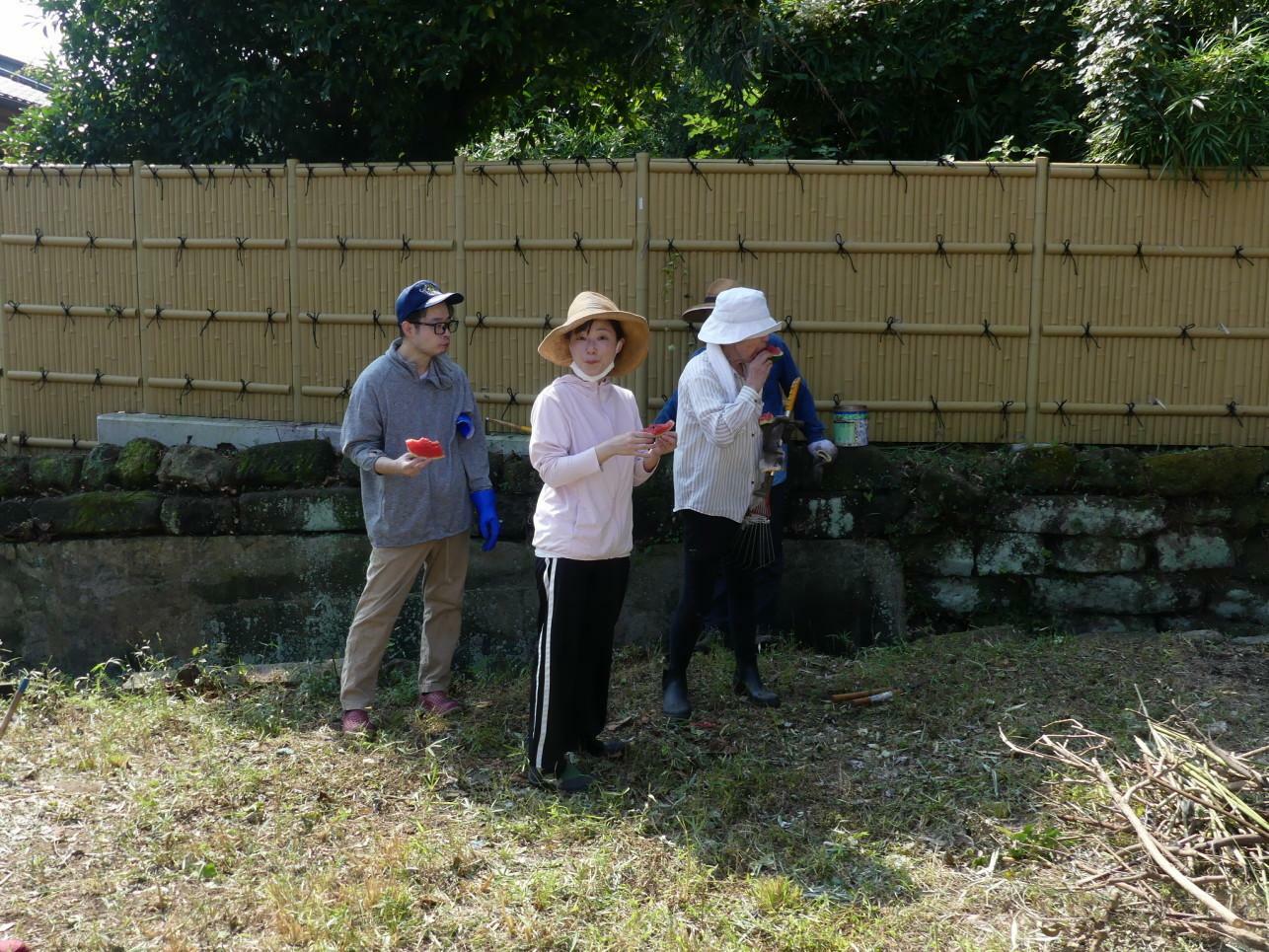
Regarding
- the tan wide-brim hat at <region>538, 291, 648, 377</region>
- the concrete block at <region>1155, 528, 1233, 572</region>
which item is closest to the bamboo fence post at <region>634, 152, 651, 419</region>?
the tan wide-brim hat at <region>538, 291, 648, 377</region>

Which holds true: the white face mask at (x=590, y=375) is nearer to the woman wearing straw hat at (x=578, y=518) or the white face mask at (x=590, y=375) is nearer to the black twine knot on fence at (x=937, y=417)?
the woman wearing straw hat at (x=578, y=518)

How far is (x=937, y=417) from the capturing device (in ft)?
22.7

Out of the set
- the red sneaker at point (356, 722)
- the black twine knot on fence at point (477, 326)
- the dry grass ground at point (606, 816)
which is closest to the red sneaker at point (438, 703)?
the dry grass ground at point (606, 816)

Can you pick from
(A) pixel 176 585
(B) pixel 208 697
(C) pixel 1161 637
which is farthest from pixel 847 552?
(A) pixel 176 585

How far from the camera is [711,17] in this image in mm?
8703

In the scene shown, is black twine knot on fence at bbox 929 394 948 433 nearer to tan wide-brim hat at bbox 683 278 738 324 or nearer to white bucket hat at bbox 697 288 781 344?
tan wide-brim hat at bbox 683 278 738 324

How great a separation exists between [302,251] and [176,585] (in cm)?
209

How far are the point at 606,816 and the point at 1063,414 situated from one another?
3862 millimetres

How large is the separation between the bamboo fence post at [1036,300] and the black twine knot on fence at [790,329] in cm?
128

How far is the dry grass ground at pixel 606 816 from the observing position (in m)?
3.69

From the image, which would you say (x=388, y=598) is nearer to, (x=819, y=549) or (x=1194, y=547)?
(x=819, y=549)

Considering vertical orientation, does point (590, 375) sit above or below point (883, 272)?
below

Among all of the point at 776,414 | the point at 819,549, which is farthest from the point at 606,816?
the point at 819,549

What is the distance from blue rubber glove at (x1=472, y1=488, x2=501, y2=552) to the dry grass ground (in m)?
0.82
